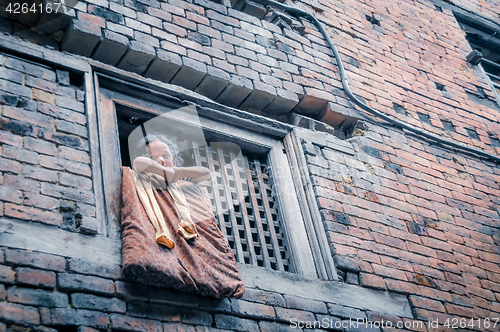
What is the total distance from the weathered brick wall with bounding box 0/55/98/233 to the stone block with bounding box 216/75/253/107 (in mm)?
1054

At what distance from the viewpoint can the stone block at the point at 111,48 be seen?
3223 millimetres

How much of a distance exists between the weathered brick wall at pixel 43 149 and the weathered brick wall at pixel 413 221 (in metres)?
1.55

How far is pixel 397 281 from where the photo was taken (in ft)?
10.8

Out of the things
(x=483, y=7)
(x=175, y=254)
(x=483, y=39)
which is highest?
(x=483, y=7)

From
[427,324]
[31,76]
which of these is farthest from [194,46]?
[427,324]

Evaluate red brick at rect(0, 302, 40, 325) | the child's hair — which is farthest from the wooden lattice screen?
red brick at rect(0, 302, 40, 325)

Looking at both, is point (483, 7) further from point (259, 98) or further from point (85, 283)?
point (85, 283)

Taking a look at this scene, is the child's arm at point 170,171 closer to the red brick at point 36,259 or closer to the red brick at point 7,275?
the red brick at point 36,259

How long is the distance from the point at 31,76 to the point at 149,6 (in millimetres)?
1145

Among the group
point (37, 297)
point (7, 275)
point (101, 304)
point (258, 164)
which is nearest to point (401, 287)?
point (258, 164)

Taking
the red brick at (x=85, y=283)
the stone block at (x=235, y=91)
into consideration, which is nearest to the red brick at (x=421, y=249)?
the stone block at (x=235, y=91)

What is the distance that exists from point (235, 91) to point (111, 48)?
0.90 m

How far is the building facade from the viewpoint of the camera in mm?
2398

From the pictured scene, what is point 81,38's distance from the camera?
10.3ft
